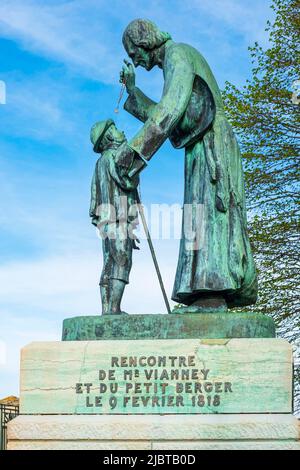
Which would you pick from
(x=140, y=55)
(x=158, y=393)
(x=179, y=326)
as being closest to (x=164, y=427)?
(x=158, y=393)

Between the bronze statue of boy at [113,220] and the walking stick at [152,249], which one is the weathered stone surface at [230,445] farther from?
the walking stick at [152,249]

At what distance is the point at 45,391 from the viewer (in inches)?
358

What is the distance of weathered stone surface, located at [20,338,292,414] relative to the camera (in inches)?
345

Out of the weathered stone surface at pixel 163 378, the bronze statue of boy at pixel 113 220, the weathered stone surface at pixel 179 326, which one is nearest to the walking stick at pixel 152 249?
the bronze statue of boy at pixel 113 220

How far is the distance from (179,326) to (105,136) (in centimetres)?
208

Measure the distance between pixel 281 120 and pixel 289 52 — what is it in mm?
1444

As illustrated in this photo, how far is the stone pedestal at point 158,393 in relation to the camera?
8.69m

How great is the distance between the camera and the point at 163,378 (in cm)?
893

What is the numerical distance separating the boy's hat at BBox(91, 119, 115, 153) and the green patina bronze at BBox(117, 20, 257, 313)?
1.72 ft

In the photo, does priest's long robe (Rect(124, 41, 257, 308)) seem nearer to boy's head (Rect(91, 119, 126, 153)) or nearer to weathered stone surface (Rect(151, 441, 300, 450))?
boy's head (Rect(91, 119, 126, 153))

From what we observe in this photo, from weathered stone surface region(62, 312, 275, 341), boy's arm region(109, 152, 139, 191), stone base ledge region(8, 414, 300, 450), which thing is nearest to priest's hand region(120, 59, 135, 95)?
boy's arm region(109, 152, 139, 191)

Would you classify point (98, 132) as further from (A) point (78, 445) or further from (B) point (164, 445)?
(B) point (164, 445)

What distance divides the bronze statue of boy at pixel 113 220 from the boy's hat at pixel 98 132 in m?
0.15
